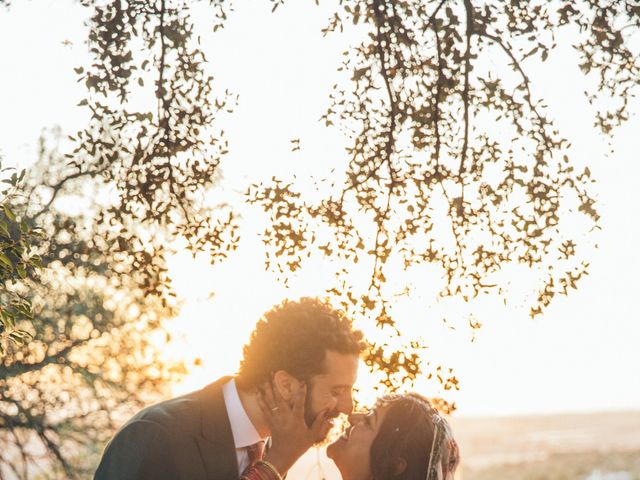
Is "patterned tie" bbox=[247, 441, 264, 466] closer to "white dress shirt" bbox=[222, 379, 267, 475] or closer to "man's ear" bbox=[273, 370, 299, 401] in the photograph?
"white dress shirt" bbox=[222, 379, 267, 475]

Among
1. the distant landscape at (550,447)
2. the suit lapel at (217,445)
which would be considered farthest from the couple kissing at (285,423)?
the distant landscape at (550,447)

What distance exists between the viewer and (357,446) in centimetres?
665

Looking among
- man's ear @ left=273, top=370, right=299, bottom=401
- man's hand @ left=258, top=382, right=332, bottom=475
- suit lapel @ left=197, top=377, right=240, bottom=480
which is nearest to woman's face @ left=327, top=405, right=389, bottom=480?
man's hand @ left=258, top=382, right=332, bottom=475

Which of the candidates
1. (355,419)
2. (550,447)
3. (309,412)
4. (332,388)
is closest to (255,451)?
(309,412)

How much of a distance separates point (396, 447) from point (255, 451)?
34.7 inches

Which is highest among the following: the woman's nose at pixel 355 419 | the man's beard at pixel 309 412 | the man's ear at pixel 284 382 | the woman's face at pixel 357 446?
the man's ear at pixel 284 382

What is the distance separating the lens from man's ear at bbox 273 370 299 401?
6.26 m

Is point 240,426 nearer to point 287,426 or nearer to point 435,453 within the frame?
point 287,426

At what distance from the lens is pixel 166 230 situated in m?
14.7

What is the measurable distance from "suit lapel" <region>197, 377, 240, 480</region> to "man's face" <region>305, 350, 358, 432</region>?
47cm

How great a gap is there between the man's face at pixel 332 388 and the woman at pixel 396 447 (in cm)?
43

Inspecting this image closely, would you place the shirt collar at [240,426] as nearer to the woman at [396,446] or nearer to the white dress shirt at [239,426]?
the white dress shirt at [239,426]

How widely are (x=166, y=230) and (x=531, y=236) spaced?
24.0ft

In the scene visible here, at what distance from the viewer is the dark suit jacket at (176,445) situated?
560 centimetres
